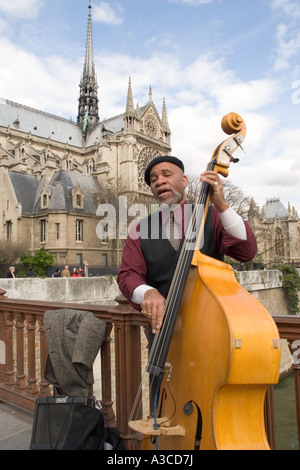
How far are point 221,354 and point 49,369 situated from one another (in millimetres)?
2455

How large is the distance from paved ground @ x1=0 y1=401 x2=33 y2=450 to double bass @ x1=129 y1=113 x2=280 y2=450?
6.80 ft

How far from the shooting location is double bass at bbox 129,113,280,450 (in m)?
1.72

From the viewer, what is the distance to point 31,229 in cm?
3300

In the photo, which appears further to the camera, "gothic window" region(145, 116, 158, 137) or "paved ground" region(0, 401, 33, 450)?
"gothic window" region(145, 116, 158, 137)

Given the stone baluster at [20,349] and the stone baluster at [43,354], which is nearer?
the stone baluster at [43,354]

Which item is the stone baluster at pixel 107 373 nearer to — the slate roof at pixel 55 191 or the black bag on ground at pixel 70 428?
the black bag on ground at pixel 70 428

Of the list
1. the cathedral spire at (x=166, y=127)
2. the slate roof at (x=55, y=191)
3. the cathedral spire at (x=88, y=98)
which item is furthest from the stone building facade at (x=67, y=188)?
the cathedral spire at (x=88, y=98)

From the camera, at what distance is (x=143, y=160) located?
5644 cm

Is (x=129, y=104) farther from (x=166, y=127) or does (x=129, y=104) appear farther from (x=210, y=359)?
(x=210, y=359)

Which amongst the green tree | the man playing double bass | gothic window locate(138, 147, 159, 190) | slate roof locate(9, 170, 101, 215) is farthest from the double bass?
gothic window locate(138, 147, 159, 190)

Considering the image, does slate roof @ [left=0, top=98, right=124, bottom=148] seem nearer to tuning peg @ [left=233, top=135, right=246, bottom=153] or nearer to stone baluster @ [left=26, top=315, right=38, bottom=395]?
stone baluster @ [left=26, top=315, right=38, bottom=395]

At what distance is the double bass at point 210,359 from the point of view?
172 cm

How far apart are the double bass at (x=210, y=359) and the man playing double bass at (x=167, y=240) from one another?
0.57 feet
